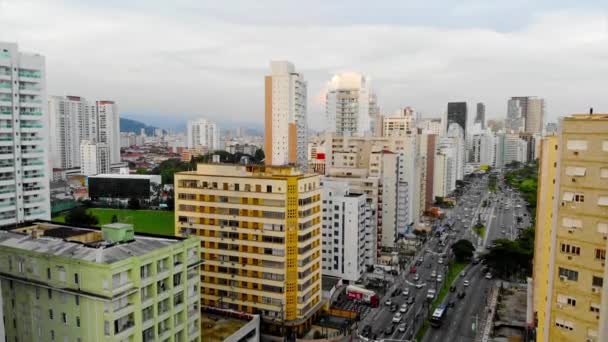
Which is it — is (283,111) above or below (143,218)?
above

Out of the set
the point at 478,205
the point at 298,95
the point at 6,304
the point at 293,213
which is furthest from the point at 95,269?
the point at 478,205

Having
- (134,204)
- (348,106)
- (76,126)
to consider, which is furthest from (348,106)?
(76,126)

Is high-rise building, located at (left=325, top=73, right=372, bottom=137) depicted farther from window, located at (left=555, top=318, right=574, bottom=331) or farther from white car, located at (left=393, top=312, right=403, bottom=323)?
window, located at (left=555, top=318, right=574, bottom=331)

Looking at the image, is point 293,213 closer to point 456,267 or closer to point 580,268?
point 580,268

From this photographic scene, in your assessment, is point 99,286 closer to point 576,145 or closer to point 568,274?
point 568,274

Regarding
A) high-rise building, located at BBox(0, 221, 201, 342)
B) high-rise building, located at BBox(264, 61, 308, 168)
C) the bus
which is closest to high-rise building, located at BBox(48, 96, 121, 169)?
high-rise building, located at BBox(264, 61, 308, 168)
